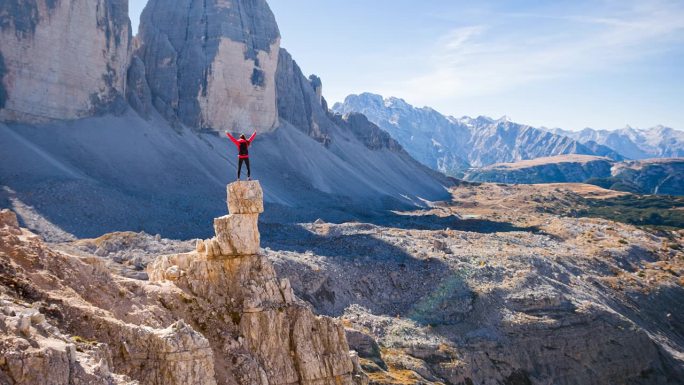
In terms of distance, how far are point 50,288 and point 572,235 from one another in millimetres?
81466

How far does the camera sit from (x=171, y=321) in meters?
18.8

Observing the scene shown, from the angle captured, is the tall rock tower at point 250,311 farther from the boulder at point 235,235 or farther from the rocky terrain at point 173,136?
the rocky terrain at point 173,136

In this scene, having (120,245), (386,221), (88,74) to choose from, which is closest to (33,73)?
(88,74)

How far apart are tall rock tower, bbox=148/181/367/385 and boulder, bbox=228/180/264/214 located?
28 millimetres

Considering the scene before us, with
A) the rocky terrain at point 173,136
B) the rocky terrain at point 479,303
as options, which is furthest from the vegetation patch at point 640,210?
the rocky terrain at point 479,303

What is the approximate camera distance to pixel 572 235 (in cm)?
9081

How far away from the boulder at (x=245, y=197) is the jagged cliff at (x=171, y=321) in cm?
3

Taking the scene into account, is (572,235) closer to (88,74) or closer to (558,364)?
(558,364)

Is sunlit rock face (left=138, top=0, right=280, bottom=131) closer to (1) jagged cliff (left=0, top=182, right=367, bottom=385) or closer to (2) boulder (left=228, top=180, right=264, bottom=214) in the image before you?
(2) boulder (left=228, top=180, right=264, bottom=214)

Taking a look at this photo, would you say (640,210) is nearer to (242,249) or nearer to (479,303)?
(479,303)

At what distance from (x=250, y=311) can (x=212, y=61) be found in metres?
90.5

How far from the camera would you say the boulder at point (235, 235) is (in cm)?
2142

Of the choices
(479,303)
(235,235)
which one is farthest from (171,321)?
(479,303)

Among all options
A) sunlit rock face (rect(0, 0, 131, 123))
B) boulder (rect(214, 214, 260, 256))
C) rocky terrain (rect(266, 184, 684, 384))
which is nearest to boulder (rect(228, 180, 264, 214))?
boulder (rect(214, 214, 260, 256))
